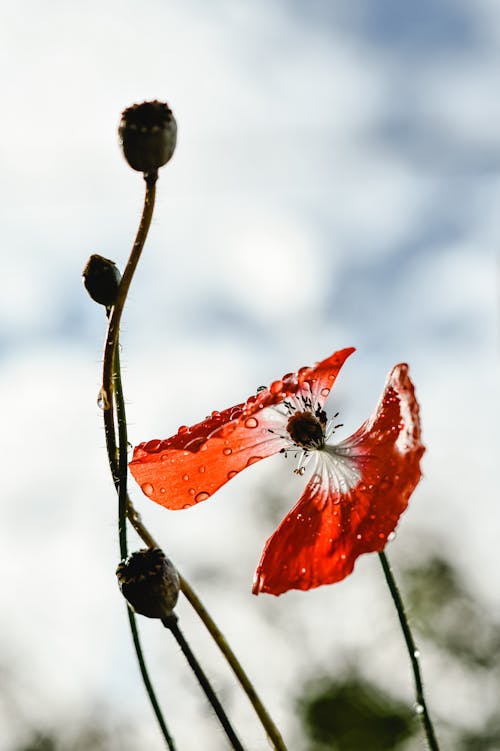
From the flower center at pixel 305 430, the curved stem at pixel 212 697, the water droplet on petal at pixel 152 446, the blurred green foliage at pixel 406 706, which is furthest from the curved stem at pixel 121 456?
the blurred green foliage at pixel 406 706

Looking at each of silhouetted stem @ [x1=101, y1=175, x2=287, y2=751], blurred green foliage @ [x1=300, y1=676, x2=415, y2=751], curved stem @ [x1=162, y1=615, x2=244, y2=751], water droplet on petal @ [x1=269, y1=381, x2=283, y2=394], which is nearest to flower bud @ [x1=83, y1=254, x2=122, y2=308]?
silhouetted stem @ [x1=101, y1=175, x2=287, y2=751]

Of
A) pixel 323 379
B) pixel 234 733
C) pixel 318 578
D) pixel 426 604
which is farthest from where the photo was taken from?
pixel 426 604

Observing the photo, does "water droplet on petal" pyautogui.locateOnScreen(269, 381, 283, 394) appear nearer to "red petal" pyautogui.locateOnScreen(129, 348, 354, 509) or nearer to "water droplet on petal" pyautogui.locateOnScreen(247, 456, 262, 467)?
"red petal" pyautogui.locateOnScreen(129, 348, 354, 509)

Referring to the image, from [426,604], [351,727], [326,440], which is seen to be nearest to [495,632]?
[426,604]

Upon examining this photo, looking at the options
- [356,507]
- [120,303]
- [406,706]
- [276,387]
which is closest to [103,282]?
[120,303]

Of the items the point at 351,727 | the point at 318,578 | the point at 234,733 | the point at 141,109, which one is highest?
the point at 351,727

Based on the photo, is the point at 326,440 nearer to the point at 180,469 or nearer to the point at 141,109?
the point at 180,469
